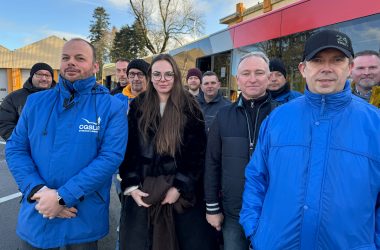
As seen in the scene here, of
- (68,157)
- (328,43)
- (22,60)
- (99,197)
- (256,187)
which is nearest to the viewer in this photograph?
(328,43)

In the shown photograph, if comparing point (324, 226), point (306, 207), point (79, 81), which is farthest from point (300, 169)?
point (79, 81)

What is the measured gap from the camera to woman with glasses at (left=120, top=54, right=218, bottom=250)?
2.46 meters

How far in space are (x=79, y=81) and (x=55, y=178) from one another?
0.73 m

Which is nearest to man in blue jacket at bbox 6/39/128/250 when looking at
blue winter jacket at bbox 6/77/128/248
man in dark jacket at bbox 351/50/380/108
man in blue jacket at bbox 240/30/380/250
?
blue winter jacket at bbox 6/77/128/248

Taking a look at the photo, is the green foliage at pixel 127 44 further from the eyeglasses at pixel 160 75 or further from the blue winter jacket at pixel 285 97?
the eyeglasses at pixel 160 75

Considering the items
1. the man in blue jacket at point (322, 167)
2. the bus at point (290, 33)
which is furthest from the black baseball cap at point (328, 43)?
the bus at point (290, 33)

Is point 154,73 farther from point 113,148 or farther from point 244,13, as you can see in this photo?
point 244,13

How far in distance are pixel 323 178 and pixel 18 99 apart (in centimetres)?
367

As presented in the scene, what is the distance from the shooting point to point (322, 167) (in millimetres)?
Result: 1603

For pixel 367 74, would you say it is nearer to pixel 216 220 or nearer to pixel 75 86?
pixel 216 220

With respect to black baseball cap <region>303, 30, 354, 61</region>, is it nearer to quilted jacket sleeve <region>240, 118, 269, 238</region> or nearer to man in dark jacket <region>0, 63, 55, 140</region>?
quilted jacket sleeve <region>240, 118, 269, 238</region>

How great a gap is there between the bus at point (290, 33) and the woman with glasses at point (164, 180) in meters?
2.76

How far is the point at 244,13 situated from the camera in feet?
41.7

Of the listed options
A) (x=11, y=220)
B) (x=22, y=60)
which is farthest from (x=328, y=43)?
(x=22, y=60)
